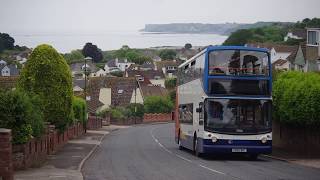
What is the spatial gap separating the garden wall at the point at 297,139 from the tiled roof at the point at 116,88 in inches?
2787

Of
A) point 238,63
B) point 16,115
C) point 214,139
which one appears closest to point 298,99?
point 238,63

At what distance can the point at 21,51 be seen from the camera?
559ft

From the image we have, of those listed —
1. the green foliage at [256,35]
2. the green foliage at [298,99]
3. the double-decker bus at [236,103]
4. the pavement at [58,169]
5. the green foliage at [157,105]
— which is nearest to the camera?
the pavement at [58,169]

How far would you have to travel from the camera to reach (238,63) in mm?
27266

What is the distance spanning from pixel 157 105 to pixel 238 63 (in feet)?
250

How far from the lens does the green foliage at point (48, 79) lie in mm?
31531

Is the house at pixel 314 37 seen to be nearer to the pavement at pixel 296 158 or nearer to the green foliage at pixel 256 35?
the pavement at pixel 296 158

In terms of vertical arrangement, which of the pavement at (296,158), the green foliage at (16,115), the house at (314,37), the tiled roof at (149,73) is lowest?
the pavement at (296,158)

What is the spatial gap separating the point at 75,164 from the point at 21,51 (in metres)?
149

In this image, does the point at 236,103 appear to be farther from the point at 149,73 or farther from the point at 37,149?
the point at 149,73

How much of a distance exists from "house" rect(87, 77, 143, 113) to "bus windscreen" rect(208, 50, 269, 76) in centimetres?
7751

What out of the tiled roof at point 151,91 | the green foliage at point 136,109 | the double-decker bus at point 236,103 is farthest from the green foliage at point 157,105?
the double-decker bus at point 236,103

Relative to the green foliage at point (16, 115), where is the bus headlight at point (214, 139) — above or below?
below

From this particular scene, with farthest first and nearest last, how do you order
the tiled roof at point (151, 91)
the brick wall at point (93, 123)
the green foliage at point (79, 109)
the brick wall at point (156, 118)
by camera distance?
1. the tiled roof at point (151, 91)
2. the brick wall at point (156, 118)
3. the brick wall at point (93, 123)
4. the green foliage at point (79, 109)
